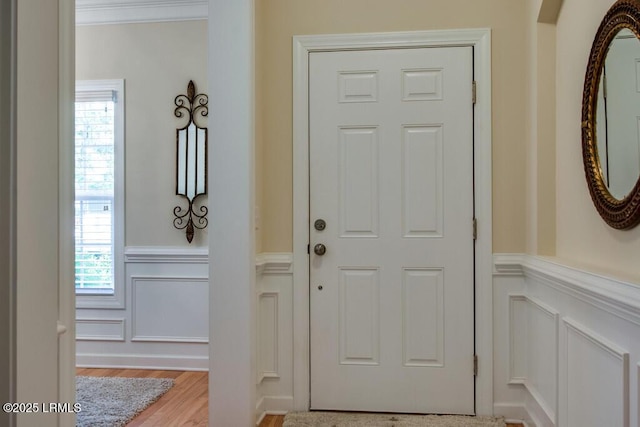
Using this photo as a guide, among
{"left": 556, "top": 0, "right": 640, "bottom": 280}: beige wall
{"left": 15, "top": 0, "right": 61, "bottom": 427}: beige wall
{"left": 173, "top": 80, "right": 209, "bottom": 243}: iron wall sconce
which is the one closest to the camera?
A: {"left": 15, "top": 0, "right": 61, "bottom": 427}: beige wall

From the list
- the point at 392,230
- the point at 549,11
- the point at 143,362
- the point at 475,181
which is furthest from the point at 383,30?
the point at 143,362

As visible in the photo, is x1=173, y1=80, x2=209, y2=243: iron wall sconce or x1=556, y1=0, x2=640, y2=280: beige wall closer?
x1=556, y1=0, x2=640, y2=280: beige wall

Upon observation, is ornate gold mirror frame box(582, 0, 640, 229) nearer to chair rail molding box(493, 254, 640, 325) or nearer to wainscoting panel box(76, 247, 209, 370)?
chair rail molding box(493, 254, 640, 325)

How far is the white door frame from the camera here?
7.91 feet

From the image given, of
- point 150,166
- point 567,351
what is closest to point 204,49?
point 150,166

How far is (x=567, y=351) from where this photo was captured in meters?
1.79

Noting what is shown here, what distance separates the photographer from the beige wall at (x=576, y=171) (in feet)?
5.35

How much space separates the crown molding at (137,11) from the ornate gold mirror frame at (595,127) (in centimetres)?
260

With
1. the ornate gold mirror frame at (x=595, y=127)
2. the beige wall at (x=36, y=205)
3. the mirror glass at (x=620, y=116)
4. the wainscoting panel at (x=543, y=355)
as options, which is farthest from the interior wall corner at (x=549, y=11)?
the beige wall at (x=36, y=205)

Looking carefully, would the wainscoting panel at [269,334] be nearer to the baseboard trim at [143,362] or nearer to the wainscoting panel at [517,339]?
the baseboard trim at [143,362]

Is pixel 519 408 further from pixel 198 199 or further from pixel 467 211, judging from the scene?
pixel 198 199

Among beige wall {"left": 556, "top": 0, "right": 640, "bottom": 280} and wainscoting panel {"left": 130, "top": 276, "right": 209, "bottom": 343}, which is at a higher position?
beige wall {"left": 556, "top": 0, "right": 640, "bottom": 280}

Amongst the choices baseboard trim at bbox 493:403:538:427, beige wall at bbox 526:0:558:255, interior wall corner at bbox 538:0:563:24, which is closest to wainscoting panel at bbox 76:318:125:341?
baseboard trim at bbox 493:403:538:427

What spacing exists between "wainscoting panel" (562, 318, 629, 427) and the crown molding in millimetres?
3067
